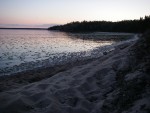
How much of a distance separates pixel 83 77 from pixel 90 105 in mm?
1807

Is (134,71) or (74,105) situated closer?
(74,105)

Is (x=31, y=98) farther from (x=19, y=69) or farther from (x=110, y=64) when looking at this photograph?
(x=19, y=69)

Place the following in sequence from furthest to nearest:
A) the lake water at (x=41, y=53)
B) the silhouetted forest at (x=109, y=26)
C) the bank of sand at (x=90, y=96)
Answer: the silhouetted forest at (x=109, y=26) → the lake water at (x=41, y=53) → the bank of sand at (x=90, y=96)

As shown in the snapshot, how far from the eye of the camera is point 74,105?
17.6 feet

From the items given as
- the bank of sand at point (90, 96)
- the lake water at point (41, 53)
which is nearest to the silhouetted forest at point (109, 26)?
the lake water at point (41, 53)

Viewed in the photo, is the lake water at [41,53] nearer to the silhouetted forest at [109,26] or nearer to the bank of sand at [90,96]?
the bank of sand at [90,96]

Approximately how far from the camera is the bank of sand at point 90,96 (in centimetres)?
480

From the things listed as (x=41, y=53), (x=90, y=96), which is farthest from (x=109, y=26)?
(x=90, y=96)

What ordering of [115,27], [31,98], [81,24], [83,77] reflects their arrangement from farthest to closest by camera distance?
[81,24] → [115,27] → [83,77] → [31,98]

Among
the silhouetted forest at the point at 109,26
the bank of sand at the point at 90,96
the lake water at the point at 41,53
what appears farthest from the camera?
the silhouetted forest at the point at 109,26

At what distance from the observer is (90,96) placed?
19.0ft

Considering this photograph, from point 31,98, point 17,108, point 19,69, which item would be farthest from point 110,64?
point 19,69

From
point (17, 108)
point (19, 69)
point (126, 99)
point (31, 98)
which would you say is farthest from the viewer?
point (19, 69)

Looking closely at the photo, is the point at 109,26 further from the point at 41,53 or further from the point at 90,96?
the point at 90,96
